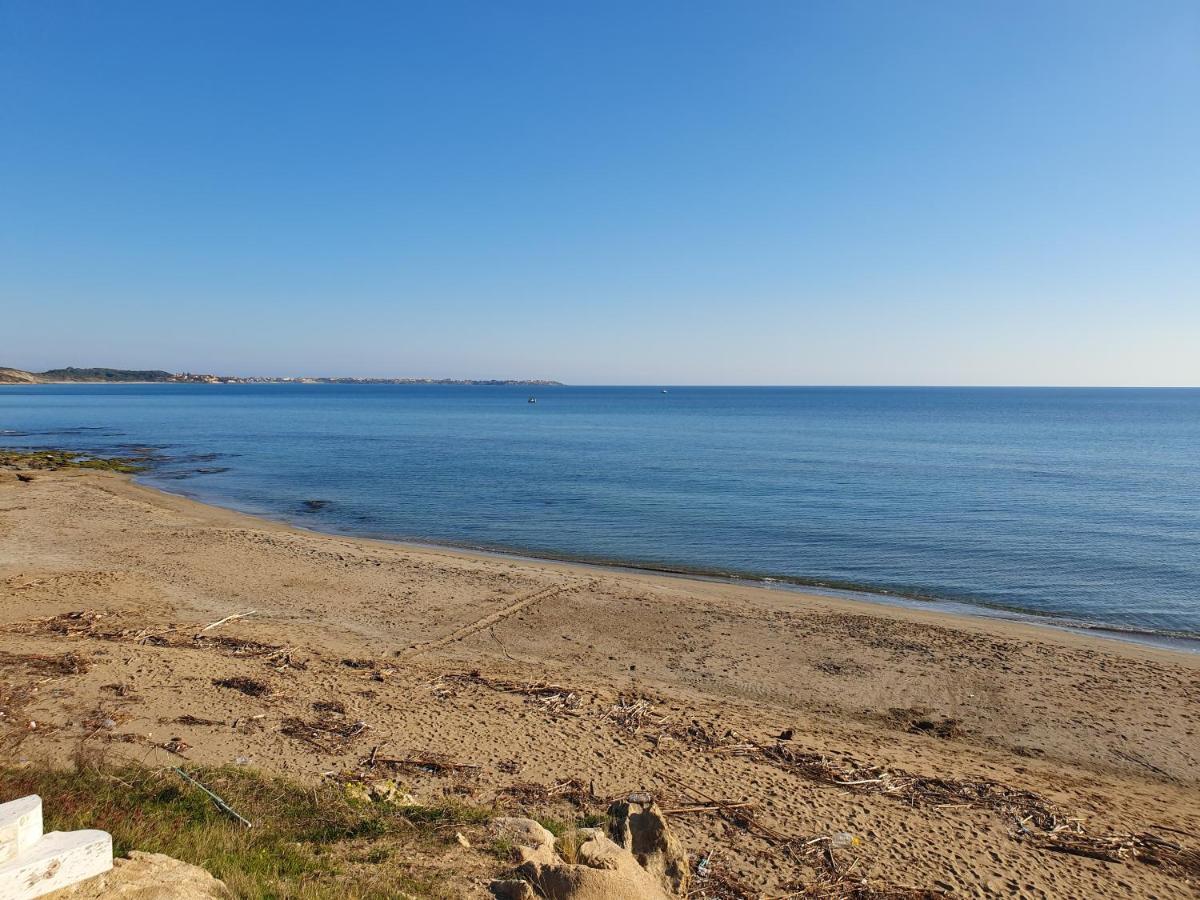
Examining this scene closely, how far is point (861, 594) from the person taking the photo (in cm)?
2272

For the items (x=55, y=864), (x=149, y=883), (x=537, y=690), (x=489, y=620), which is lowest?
(x=489, y=620)

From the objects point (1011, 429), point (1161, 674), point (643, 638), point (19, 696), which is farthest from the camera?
Result: point (1011, 429)

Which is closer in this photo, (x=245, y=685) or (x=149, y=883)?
(x=149, y=883)

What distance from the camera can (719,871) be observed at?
7543 mm

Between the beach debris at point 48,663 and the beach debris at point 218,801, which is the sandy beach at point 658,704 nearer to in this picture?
the beach debris at point 48,663

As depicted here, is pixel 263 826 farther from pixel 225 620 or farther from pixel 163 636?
pixel 225 620

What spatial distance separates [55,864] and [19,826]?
0.35 meters

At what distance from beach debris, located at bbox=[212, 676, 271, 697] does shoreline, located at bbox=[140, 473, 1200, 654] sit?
14325 mm

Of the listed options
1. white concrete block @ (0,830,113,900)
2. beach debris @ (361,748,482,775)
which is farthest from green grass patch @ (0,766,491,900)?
white concrete block @ (0,830,113,900)

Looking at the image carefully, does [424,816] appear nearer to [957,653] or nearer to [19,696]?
[19,696]

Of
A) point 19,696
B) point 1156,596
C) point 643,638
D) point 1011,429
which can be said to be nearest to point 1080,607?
point 1156,596

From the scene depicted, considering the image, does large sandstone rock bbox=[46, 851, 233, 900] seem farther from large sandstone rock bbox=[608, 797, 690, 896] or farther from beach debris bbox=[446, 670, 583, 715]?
beach debris bbox=[446, 670, 583, 715]

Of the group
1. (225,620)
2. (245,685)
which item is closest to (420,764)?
(245,685)

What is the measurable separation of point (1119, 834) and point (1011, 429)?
336 feet
